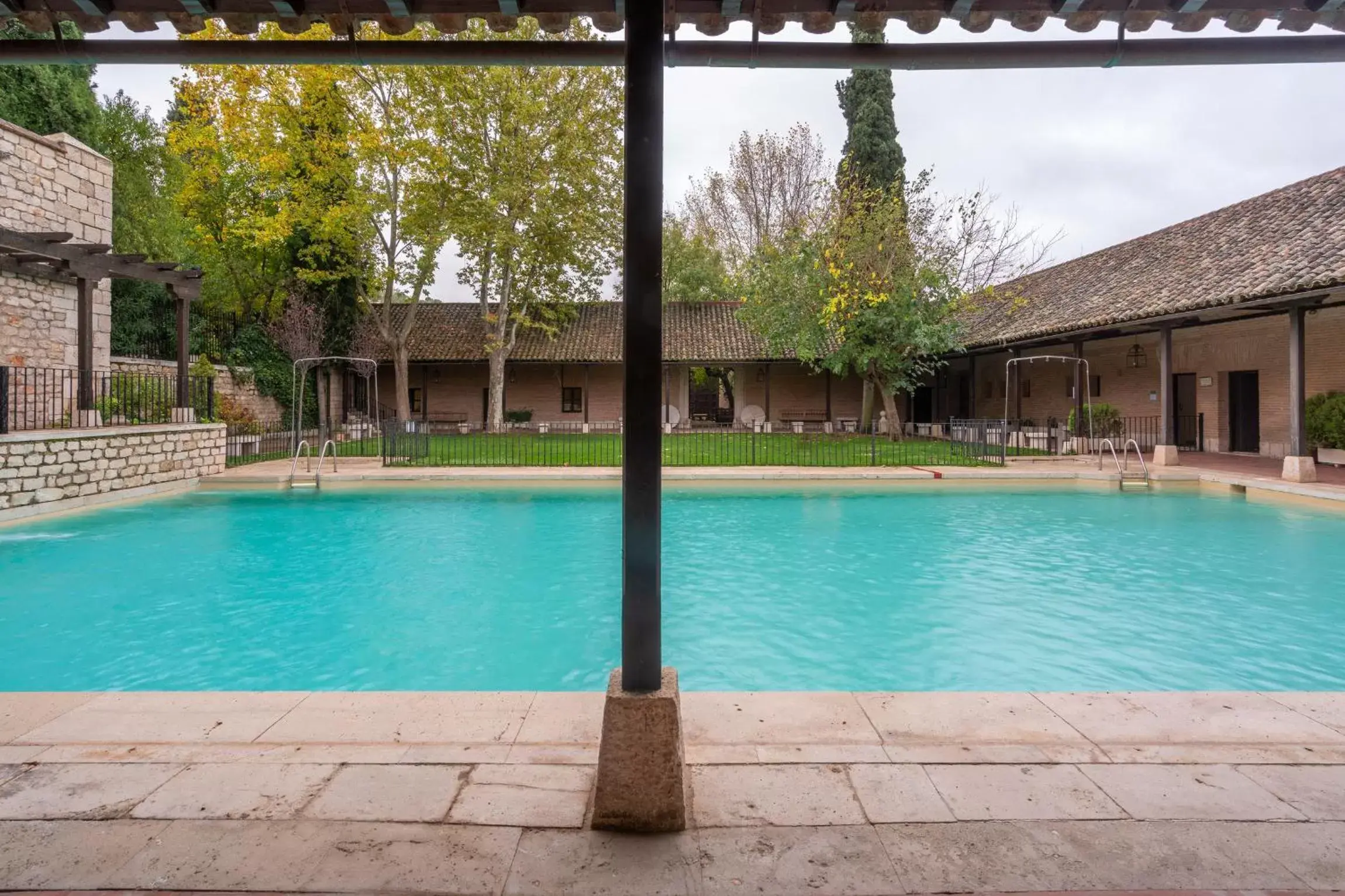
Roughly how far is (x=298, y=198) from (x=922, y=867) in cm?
2672

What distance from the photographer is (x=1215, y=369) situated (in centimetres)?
1845

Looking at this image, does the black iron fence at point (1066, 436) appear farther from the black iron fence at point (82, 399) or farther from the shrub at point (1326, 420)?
the black iron fence at point (82, 399)

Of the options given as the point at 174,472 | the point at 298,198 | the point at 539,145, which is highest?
the point at 539,145

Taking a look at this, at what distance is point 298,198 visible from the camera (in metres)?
23.6

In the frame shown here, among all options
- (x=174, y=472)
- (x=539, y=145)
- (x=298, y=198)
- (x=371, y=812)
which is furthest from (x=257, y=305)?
(x=371, y=812)

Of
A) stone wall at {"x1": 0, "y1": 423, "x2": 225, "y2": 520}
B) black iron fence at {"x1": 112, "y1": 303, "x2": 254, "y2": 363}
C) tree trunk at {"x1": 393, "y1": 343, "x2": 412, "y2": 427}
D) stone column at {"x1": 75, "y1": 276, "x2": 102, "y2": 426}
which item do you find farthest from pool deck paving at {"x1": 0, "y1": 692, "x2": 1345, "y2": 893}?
black iron fence at {"x1": 112, "y1": 303, "x2": 254, "y2": 363}

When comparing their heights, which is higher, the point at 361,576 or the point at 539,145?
the point at 539,145

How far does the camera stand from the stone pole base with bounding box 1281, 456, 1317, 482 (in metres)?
12.5

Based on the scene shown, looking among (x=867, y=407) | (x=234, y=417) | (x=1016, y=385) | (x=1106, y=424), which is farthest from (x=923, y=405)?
(x=234, y=417)

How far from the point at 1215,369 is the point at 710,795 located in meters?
21.1

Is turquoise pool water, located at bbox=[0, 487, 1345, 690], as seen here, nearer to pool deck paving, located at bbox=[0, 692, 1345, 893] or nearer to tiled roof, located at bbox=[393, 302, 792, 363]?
pool deck paving, located at bbox=[0, 692, 1345, 893]

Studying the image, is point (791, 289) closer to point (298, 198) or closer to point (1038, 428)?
point (1038, 428)

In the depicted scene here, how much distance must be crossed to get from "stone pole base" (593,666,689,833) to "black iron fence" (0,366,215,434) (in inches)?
482

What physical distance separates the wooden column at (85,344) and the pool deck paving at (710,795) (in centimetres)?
1162
